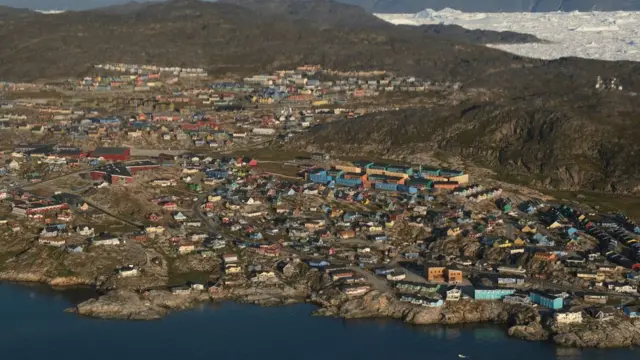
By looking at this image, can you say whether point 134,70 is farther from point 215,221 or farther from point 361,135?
point 215,221

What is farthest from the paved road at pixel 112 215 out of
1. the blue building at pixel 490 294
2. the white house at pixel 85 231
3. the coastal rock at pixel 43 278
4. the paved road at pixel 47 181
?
the blue building at pixel 490 294

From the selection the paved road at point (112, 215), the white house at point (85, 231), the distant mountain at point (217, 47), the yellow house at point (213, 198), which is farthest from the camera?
the distant mountain at point (217, 47)

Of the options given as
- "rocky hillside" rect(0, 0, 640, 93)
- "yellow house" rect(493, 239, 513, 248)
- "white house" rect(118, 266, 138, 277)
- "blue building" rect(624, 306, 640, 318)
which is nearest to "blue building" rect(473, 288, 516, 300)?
"blue building" rect(624, 306, 640, 318)

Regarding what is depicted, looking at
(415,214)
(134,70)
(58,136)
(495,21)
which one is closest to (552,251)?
(415,214)

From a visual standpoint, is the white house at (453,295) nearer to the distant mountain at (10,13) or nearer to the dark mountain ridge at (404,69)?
the dark mountain ridge at (404,69)

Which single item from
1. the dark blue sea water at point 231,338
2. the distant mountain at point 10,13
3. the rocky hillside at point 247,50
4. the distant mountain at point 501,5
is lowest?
the dark blue sea water at point 231,338

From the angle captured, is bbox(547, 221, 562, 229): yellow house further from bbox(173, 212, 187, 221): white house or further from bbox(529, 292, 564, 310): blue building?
bbox(173, 212, 187, 221): white house
